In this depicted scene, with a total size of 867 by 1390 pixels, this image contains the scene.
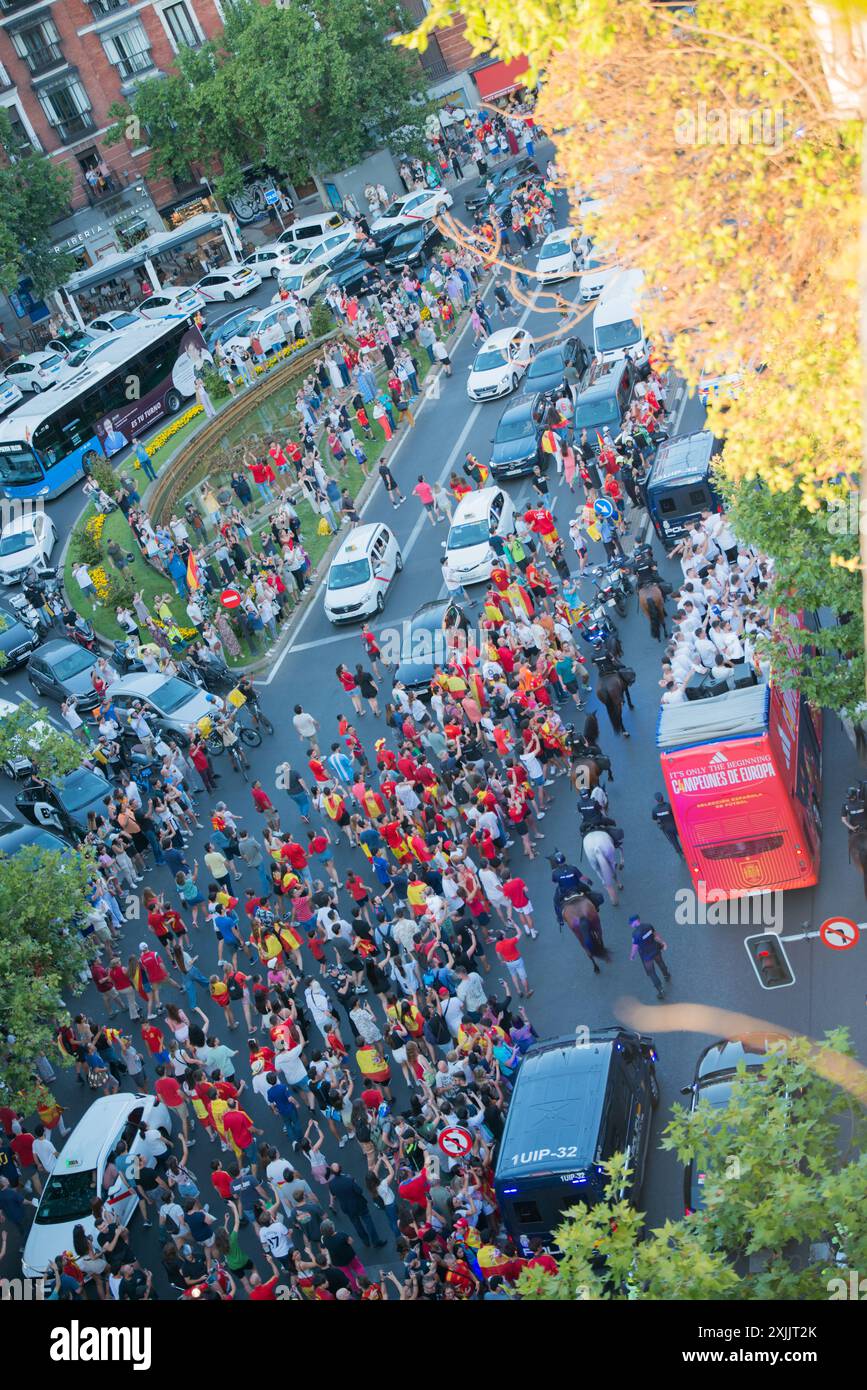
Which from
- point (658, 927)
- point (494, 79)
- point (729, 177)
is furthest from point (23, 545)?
point (494, 79)

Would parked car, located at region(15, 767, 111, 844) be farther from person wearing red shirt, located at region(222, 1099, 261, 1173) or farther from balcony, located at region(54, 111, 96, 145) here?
balcony, located at region(54, 111, 96, 145)

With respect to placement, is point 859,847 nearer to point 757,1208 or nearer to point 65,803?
point 757,1208

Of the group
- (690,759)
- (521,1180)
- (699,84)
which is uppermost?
(699,84)

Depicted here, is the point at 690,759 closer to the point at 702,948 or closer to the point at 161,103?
the point at 702,948

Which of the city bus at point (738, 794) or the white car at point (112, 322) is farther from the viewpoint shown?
the white car at point (112, 322)

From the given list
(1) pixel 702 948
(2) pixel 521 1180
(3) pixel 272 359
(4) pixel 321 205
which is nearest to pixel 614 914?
(1) pixel 702 948

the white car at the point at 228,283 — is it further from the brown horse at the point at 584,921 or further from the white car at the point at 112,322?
the brown horse at the point at 584,921

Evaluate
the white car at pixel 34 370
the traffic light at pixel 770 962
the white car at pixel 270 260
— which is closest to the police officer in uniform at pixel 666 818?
the traffic light at pixel 770 962
